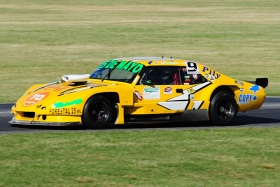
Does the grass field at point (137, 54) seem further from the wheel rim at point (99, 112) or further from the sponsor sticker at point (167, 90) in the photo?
the sponsor sticker at point (167, 90)

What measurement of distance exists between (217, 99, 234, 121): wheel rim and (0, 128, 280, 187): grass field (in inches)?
35.8

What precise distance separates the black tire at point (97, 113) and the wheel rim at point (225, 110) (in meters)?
2.23

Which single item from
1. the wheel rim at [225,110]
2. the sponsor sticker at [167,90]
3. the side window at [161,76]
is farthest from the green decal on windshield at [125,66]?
the wheel rim at [225,110]

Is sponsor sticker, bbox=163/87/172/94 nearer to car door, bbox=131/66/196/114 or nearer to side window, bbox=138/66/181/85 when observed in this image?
car door, bbox=131/66/196/114

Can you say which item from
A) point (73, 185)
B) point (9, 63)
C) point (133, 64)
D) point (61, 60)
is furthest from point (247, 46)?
point (73, 185)

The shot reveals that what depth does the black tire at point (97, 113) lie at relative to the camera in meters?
12.2

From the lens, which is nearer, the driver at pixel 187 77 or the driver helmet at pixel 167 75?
the driver helmet at pixel 167 75

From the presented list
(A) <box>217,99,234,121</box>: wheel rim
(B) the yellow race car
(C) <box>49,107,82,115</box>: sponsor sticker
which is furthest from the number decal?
(C) <box>49,107,82,115</box>: sponsor sticker

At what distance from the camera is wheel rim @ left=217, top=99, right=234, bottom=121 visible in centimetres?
1339

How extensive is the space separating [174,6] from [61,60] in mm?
25221

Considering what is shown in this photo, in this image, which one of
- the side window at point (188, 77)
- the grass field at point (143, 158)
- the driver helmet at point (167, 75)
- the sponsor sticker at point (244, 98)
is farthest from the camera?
the sponsor sticker at point (244, 98)

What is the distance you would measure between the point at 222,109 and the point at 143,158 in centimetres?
405

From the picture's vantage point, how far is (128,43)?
3111 centimetres

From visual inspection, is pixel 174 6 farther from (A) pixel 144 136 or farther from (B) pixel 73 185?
(B) pixel 73 185
